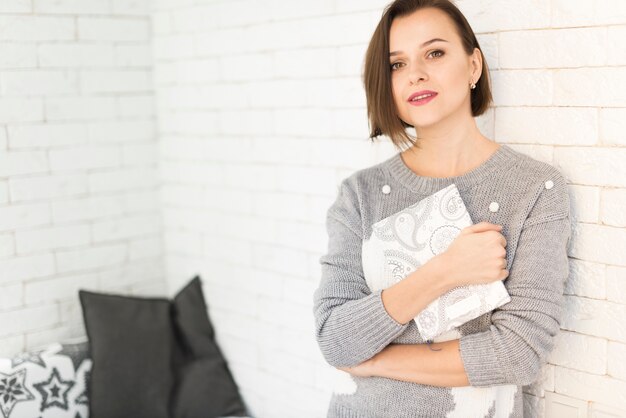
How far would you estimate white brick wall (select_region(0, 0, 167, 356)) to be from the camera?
2.54 metres

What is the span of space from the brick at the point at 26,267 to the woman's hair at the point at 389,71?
54.7 inches

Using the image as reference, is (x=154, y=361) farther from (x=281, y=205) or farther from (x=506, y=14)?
(x=506, y=14)

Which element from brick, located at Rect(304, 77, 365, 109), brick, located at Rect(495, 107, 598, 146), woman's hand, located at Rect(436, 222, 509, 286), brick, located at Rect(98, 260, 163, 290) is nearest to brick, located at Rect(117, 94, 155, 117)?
brick, located at Rect(98, 260, 163, 290)

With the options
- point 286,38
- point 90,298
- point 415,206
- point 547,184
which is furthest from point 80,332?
point 547,184

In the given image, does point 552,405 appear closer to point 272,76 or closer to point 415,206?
point 415,206

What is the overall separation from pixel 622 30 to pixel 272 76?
1144 millimetres

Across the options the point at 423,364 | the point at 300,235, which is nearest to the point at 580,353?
the point at 423,364

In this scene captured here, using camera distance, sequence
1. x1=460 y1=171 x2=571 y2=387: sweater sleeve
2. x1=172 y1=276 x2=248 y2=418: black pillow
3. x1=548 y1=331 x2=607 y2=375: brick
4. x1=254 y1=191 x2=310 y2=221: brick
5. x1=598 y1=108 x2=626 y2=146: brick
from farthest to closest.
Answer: x1=172 y1=276 x2=248 y2=418: black pillow < x1=254 y1=191 x2=310 y2=221: brick < x1=548 y1=331 x2=607 y2=375: brick < x1=598 y1=108 x2=626 y2=146: brick < x1=460 y1=171 x2=571 y2=387: sweater sleeve

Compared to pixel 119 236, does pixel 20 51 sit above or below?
above

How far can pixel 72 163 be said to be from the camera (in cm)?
269

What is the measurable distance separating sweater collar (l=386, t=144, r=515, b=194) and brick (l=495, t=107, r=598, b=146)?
0.08m

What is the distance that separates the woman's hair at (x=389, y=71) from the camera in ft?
5.70

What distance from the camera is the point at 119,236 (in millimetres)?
2848

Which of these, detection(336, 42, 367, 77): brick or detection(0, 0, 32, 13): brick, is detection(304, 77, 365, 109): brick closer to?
detection(336, 42, 367, 77): brick
